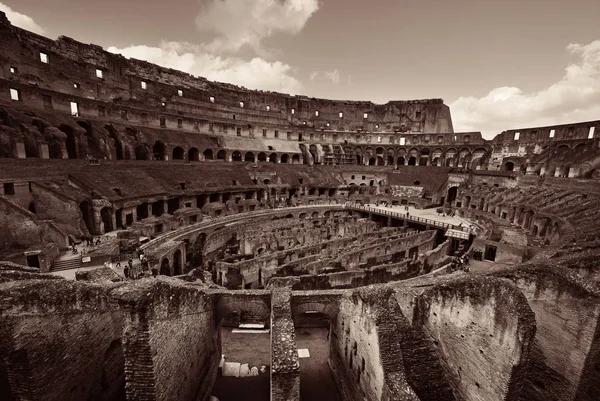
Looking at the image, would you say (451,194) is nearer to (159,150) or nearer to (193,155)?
(193,155)

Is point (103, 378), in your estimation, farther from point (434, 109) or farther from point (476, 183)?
point (434, 109)

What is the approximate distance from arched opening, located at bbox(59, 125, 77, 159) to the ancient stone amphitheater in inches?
9.5

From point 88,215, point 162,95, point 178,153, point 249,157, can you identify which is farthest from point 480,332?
point 162,95

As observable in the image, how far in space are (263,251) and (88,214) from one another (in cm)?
1344

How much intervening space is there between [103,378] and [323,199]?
32.9 metres

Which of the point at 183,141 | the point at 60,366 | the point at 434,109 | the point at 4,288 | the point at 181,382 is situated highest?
the point at 434,109

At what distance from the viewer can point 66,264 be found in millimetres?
14719

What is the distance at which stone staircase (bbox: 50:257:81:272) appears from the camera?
14.5m

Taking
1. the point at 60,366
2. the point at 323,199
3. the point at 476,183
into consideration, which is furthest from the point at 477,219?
the point at 60,366

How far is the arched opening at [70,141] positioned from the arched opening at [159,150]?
863cm

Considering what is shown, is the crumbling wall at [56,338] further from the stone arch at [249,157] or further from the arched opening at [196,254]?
the stone arch at [249,157]

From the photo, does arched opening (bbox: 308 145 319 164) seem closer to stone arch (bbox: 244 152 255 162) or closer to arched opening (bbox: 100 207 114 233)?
stone arch (bbox: 244 152 255 162)

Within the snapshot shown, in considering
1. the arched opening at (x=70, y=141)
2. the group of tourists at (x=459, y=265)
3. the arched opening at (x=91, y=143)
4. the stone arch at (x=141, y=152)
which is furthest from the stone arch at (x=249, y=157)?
the group of tourists at (x=459, y=265)

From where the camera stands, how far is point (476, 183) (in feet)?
131
